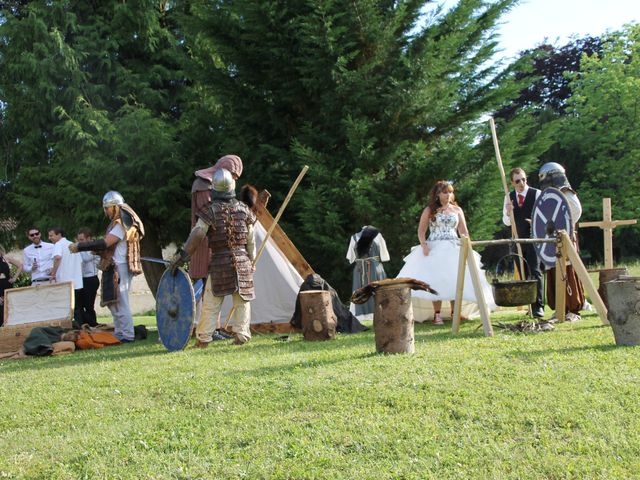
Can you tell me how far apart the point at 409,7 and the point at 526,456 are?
9.37 m

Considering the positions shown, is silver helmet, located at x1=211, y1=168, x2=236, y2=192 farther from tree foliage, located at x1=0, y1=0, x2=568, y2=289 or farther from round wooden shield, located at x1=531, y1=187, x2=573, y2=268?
round wooden shield, located at x1=531, y1=187, x2=573, y2=268

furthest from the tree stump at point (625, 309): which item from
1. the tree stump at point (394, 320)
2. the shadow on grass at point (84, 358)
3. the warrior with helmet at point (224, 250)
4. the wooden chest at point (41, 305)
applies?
the wooden chest at point (41, 305)

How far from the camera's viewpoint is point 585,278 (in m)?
7.08

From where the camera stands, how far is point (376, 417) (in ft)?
14.6

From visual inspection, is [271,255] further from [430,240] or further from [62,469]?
[62,469]

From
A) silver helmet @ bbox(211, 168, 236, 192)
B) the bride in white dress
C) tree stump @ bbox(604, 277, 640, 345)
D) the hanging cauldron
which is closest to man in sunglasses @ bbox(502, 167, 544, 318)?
the bride in white dress

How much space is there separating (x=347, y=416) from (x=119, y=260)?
5.71 metres

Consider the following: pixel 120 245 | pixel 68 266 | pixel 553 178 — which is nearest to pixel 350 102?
pixel 553 178

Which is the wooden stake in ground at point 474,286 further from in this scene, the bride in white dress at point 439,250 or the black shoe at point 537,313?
the black shoe at point 537,313

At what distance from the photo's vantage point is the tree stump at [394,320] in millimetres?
6285

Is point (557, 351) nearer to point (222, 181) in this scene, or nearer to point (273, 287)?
point (222, 181)

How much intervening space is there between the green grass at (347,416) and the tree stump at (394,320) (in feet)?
0.61

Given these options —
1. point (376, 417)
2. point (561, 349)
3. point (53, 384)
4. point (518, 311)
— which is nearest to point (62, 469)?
point (376, 417)

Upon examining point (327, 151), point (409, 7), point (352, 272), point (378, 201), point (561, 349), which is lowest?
point (561, 349)
